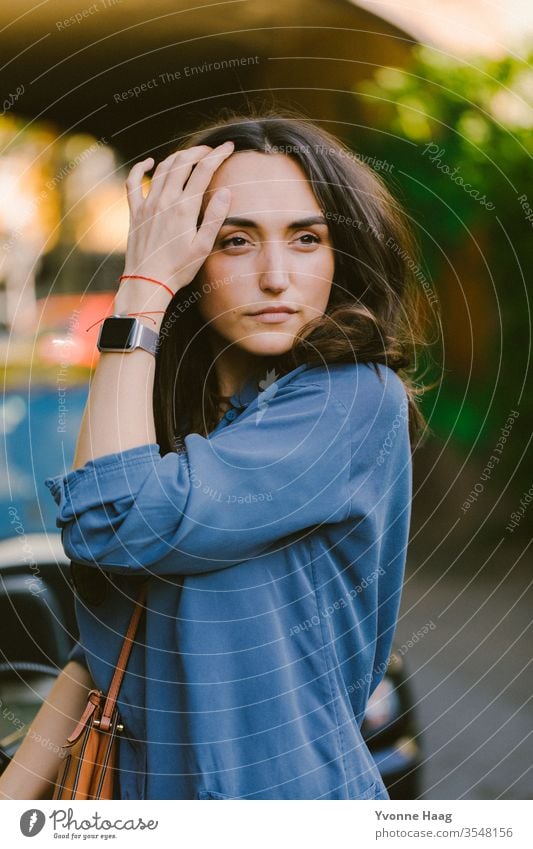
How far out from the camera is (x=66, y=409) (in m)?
1.98

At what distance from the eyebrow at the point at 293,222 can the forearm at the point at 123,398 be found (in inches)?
6.8

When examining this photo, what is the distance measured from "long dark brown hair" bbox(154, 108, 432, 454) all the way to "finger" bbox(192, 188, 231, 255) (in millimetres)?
92

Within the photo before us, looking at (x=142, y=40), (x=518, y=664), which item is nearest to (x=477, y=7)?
(x=142, y=40)

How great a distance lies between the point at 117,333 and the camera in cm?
134

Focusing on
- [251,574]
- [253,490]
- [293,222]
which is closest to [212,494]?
[253,490]

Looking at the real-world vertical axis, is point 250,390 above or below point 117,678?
above

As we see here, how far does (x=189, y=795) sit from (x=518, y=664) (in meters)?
1.03

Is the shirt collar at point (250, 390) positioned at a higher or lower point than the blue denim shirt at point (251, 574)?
higher

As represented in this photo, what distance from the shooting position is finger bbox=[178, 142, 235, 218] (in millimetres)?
1422

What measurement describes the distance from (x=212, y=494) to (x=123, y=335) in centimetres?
29

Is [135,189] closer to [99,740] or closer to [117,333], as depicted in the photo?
[117,333]

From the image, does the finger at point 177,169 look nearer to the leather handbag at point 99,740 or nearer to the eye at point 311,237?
the eye at point 311,237

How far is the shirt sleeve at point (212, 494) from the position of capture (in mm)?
1218

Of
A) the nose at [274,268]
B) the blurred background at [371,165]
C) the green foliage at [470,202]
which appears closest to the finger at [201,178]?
the nose at [274,268]
